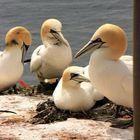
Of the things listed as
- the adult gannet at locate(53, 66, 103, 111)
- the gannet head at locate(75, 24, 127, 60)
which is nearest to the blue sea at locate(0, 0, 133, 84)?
the adult gannet at locate(53, 66, 103, 111)

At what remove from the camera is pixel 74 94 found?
530 cm

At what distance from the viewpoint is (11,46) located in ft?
22.4

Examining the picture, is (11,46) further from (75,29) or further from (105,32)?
(75,29)

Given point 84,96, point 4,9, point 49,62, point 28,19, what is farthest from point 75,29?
point 84,96

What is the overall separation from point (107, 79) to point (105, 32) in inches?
15.4

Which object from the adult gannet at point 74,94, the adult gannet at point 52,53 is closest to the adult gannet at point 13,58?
the adult gannet at point 52,53

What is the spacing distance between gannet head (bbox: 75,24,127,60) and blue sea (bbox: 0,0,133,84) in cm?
549

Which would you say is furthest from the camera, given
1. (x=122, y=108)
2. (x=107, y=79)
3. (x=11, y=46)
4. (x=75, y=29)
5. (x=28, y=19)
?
(x=28, y=19)

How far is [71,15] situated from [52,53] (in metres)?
6.40

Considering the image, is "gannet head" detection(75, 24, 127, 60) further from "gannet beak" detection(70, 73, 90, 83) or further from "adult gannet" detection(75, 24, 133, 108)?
"gannet beak" detection(70, 73, 90, 83)

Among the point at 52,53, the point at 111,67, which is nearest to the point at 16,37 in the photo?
the point at 52,53

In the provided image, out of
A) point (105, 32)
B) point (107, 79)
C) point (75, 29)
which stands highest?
point (105, 32)

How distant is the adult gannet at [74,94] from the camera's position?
17.2 ft

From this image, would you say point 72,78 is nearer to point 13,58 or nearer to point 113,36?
point 113,36
